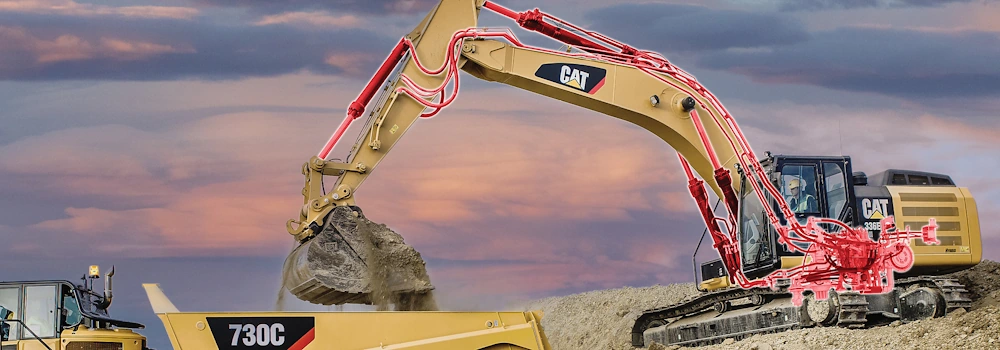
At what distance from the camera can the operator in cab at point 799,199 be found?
1205 cm

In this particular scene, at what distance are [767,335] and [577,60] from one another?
13.7ft

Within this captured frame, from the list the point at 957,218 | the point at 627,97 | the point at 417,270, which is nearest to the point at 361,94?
the point at 417,270

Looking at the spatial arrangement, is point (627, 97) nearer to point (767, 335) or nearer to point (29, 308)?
point (767, 335)

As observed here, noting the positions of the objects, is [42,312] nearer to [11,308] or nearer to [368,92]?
[11,308]

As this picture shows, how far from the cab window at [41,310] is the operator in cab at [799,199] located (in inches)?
320

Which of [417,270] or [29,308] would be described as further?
[417,270]

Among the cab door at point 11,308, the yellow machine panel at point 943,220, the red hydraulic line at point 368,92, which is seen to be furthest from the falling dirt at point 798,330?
the cab door at point 11,308

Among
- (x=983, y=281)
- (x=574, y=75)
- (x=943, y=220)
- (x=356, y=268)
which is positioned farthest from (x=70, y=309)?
(x=983, y=281)

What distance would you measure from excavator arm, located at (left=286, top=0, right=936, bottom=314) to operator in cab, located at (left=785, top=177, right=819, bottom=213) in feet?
0.95

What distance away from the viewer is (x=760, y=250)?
473 inches

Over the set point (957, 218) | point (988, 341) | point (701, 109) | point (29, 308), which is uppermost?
point (701, 109)

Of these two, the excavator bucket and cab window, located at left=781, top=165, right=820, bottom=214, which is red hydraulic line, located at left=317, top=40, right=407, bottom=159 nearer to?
the excavator bucket

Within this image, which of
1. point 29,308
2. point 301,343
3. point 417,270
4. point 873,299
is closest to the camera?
point 301,343

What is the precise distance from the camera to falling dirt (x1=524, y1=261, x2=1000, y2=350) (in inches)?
424
